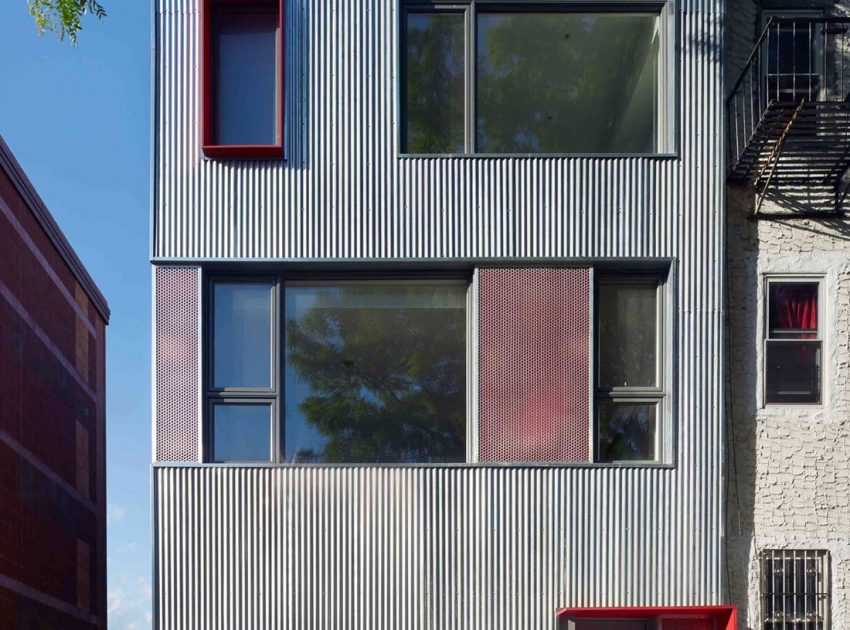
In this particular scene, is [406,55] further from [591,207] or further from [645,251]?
[645,251]

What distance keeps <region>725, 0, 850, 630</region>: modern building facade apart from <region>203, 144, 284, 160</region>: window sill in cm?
480

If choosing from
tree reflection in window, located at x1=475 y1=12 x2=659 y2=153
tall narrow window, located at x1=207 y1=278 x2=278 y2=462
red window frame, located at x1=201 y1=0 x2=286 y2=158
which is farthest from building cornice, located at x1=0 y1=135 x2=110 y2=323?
tree reflection in window, located at x1=475 y1=12 x2=659 y2=153

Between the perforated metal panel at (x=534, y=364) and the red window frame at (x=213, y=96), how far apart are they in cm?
262

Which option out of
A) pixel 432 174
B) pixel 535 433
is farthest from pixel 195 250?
pixel 535 433

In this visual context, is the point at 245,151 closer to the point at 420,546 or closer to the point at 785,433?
the point at 420,546

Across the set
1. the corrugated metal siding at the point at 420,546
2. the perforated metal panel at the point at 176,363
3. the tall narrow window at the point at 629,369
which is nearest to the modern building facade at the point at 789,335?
the corrugated metal siding at the point at 420,546

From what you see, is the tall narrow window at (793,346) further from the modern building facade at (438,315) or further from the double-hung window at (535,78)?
the double-hung window at (535,78)

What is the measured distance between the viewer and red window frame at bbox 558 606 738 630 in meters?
9.17

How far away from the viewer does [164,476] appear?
9.41 m

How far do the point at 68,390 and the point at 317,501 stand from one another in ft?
45.8

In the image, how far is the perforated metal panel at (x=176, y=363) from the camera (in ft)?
31.0

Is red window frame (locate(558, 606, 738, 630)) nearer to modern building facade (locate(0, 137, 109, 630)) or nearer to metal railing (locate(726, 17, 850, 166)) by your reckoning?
metal railing (locate(726, 17, 850, 166))

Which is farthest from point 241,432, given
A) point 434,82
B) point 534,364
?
point 434,82

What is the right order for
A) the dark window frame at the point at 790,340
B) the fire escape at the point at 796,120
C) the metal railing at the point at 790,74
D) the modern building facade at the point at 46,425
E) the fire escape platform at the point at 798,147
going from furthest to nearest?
the modern building facade at the point at 46,425 → the metal railing at the point at 790,74 → the dark window frame at the point at 790,340 → the fire escape at the point at 796,120 → the fire escape platform at the point at 798,147
